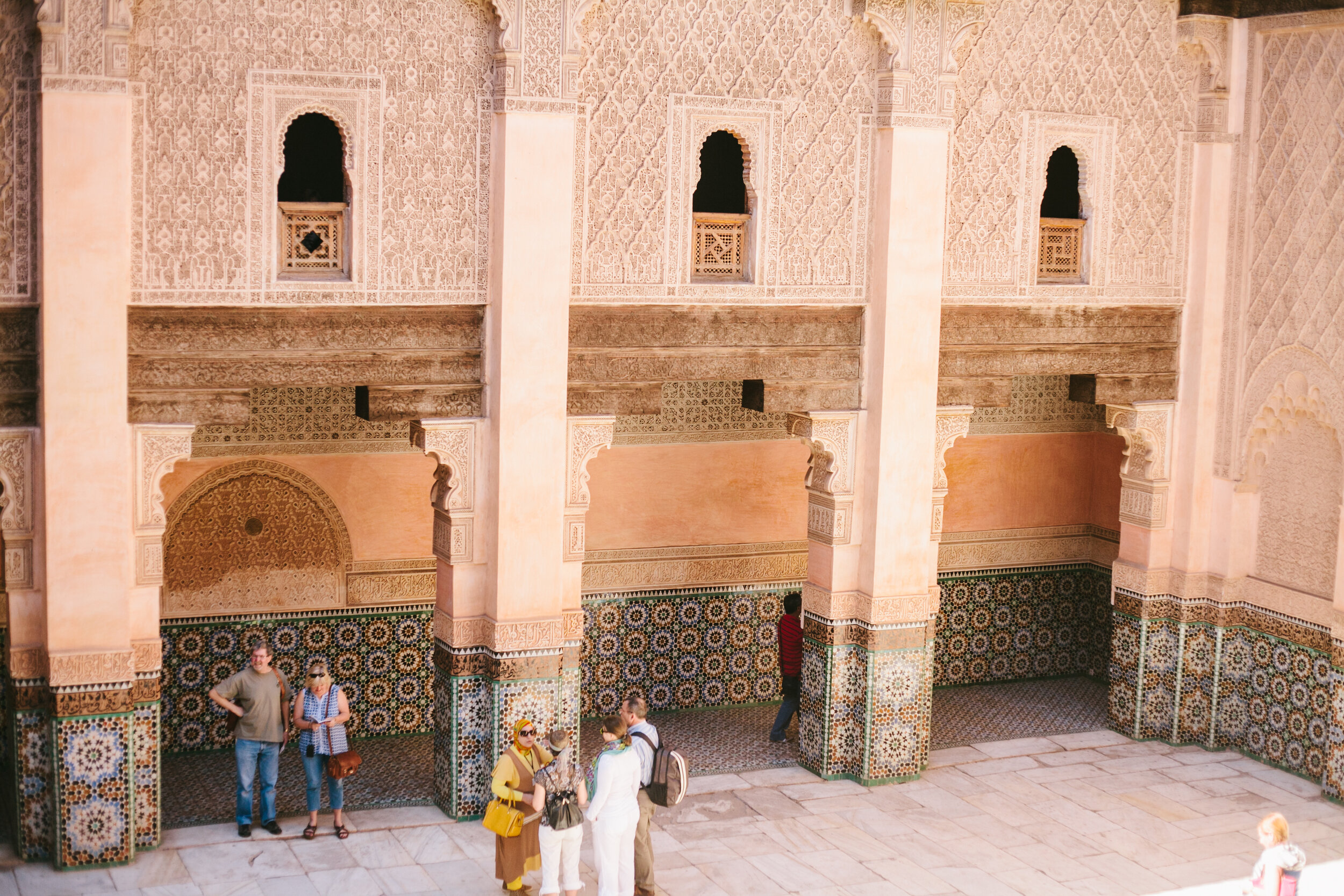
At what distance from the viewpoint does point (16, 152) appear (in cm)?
691

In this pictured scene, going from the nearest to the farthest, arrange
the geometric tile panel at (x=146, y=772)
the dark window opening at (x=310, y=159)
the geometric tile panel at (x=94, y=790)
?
1. the geometric tile panel at (x=94, y=790)
2. the geometric tile panel at (x=146, y=772)
3. the dark window opening at (x=310, y=159)

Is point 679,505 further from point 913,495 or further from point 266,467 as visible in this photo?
point 266,467

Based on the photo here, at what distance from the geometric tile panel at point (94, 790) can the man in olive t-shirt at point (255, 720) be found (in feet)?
1.70

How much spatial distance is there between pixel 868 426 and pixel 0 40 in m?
4.61

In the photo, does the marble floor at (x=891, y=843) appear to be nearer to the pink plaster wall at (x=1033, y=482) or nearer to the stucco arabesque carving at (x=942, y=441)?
the stucco arabesque carving at (x=942, y=441)

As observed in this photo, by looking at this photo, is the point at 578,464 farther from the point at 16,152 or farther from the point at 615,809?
the point at 16,152

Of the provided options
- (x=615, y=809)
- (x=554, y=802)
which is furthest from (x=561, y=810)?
(x=615, y=809)

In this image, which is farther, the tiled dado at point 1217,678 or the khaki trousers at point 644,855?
the tiled dado at point 1217,678

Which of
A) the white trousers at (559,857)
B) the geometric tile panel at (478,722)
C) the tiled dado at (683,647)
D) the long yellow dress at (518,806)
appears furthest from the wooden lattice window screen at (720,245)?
the white trousers at (559,857)

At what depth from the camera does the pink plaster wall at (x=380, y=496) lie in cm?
909

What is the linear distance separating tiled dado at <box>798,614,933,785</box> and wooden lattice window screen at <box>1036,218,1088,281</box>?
216 cm

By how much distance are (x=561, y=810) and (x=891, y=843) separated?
2178mm

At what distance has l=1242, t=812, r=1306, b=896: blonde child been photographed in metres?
6.00

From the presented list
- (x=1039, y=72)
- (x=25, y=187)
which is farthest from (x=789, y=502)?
(x=25, y=187)
